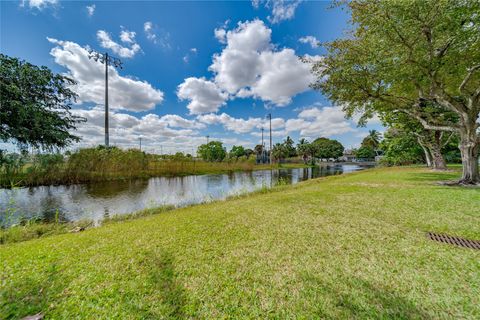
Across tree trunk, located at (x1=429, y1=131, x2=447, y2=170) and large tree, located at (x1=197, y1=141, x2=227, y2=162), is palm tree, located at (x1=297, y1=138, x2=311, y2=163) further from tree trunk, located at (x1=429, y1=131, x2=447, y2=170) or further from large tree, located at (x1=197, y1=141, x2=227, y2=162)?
tree trunk, located at (x1=429, y1=131, x2=447, y2=170)

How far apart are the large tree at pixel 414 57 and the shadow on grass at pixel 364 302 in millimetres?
7372

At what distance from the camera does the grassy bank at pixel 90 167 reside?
9522 millimetres

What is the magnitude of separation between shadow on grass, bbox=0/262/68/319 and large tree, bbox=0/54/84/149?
7.27 metres

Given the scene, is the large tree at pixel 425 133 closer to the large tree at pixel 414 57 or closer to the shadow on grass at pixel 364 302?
the large tree at pixel 414 57

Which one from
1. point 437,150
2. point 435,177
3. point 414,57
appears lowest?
point 435,177

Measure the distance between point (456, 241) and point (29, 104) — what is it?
1207 centimetres

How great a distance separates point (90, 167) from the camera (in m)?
12.5

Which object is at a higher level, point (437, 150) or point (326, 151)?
point (326, 151)

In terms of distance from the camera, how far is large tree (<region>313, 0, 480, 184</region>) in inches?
210

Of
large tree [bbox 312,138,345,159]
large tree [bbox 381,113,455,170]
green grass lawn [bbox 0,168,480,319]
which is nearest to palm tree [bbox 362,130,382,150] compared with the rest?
large tree [bbox 312,138,345,159]

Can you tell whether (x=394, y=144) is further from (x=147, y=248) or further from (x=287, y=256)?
(x=147, y=248)

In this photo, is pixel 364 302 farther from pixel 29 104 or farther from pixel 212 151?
Result: pixel 212 151

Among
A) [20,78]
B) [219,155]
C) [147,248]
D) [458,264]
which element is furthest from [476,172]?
[219,155]

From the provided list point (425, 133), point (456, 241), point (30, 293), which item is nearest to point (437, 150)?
point (425, 133)
